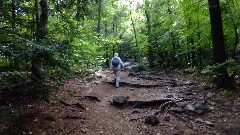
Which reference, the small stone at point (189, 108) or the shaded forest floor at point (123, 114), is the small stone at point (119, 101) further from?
the small stone at point (189, 108)

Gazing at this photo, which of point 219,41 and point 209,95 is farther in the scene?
point 219,41

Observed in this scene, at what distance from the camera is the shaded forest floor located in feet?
22.0

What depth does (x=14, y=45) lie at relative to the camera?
17.9 ft

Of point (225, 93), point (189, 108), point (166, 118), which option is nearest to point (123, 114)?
point (166, 118)

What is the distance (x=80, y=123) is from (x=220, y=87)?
6417mm

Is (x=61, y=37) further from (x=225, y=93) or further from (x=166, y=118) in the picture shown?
(x=225, y=93)

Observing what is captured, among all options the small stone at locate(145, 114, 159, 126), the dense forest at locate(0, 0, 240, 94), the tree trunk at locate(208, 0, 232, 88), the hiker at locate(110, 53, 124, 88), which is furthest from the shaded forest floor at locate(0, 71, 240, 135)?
the hiker at locate(110, 53, 124, 88)

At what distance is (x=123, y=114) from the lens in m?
9.12

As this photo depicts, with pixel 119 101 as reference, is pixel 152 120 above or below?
below

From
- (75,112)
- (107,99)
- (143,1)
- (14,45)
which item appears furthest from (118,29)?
(14,45)

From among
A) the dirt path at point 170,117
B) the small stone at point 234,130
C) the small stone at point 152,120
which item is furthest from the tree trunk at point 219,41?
the small stone at point 152,120

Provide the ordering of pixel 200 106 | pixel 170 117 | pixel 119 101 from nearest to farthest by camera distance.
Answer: pixel 170 117, pixel 200 106, pixel 119 101

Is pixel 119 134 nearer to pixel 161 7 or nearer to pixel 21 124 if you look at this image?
pixel 21 124

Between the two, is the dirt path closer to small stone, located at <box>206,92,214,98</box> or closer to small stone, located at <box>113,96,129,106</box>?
small stone, located at <box>206,92,214,98</box>
